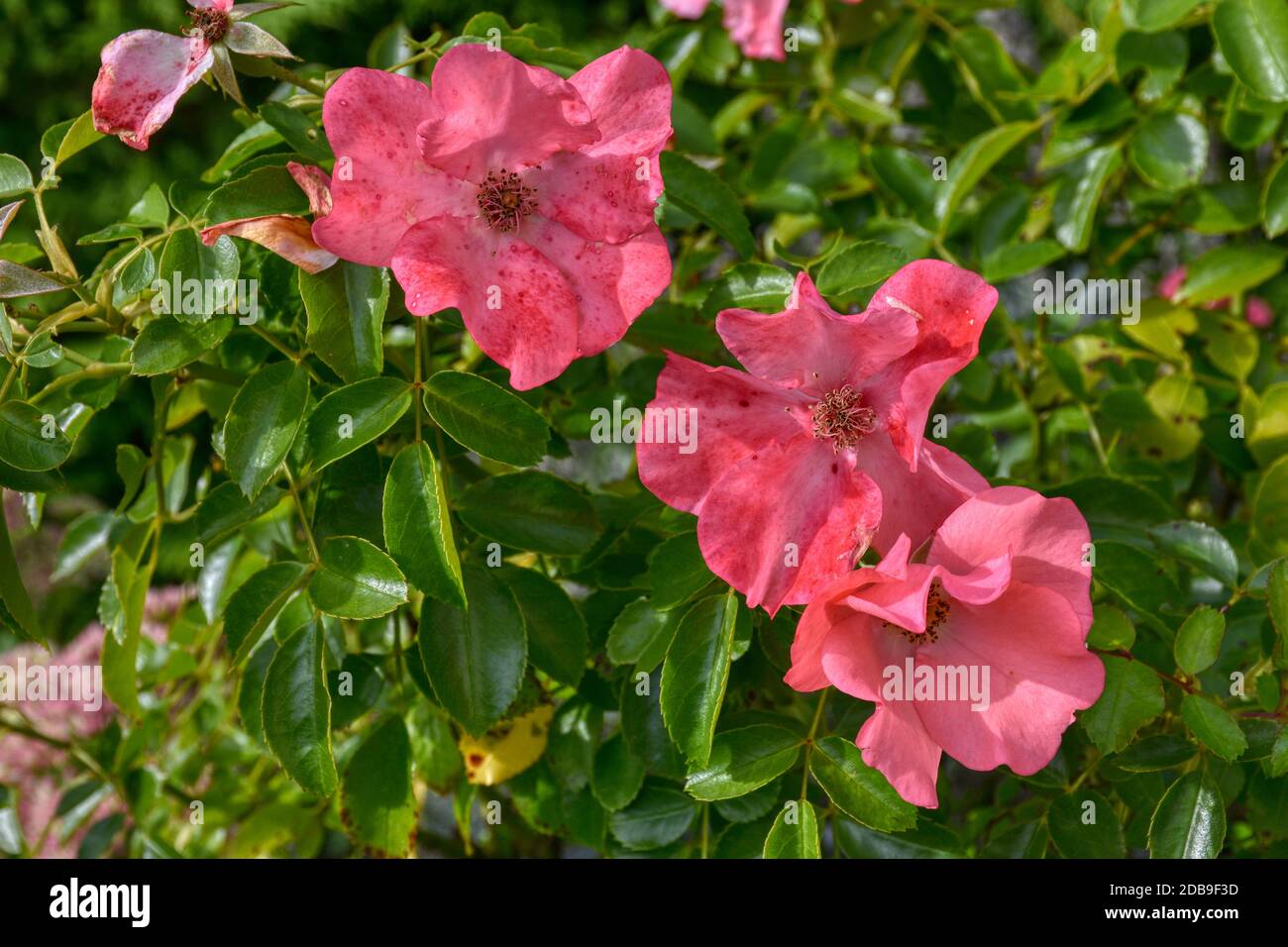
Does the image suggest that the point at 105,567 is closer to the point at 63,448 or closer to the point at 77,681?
the point at 77,681

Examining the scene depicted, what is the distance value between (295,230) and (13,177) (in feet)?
0.78

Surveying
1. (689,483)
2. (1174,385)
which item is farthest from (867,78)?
(689,483)

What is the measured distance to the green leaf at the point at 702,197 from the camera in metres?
0.81

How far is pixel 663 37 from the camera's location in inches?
49.4

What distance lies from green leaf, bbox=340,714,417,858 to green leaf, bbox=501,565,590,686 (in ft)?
0.49

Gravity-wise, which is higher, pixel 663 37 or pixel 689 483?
pixel 663 37

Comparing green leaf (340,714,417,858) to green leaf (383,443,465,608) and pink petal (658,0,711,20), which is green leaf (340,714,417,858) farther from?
pink petal (658,0,711,20)

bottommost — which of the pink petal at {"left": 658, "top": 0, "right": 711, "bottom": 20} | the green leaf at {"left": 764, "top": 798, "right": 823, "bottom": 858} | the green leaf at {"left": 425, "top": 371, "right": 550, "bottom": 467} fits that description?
the green leaf at {"left": 764, "top": 798, "right": 823, "bottom": 858}

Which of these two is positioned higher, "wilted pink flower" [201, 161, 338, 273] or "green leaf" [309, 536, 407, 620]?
"wilted pink flower" [201, 161, 338, 273]

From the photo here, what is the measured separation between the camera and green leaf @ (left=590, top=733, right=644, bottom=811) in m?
0.83

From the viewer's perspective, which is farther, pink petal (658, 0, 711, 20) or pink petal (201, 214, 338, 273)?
pink petal (658, 0, 711, 20)

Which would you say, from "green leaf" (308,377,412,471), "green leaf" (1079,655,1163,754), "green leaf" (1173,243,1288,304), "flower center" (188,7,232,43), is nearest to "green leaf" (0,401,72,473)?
"green leaf" (308,377,412,471)

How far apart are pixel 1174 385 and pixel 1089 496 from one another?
0.30 m
